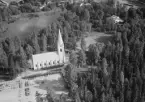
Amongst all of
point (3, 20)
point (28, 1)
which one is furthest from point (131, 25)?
point (28, 1)

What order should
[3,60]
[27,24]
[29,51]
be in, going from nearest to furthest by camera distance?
[3,60] < [29,51] < [27,24]

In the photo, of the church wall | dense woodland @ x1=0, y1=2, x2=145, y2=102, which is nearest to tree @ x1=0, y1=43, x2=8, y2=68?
dense woodland @ x1=0, y1=2, x2=145, y2=102

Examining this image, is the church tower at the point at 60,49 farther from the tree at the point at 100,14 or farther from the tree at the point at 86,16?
the tree at the point at 100,14

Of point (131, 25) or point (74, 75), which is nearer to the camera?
point (74, 75)

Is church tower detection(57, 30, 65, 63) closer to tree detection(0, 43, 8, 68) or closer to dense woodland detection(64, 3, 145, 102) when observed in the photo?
dense woodland detection(64, 3, 145, 102)

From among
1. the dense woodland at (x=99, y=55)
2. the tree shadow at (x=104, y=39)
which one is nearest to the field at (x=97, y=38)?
the tree shadow at (x=104, y=39)

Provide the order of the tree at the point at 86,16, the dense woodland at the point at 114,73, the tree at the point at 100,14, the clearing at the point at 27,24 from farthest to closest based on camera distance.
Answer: the tree at the point at 100,14 < the tree at the point at 86,16 < the clearing at the point at 27,24 < the dense woodland at the point at 114,73

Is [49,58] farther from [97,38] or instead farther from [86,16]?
[86,16]

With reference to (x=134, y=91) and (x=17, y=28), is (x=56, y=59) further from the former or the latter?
(x=17, y=28)

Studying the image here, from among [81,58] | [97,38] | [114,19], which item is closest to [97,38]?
[97,38]
